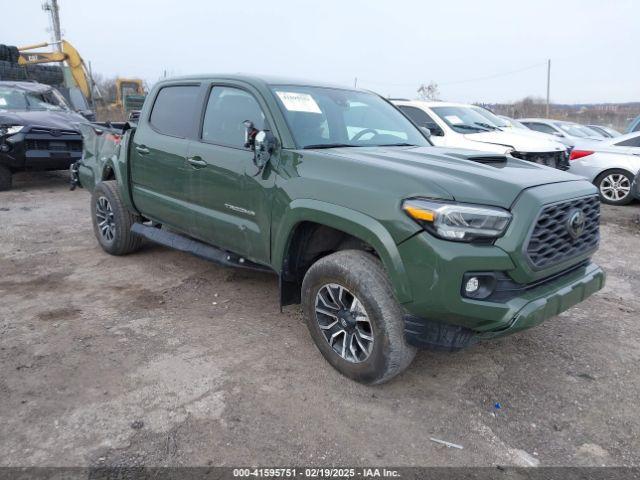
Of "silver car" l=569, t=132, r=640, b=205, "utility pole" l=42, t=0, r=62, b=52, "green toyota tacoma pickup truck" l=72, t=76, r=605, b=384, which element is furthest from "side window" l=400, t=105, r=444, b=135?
"utility pole" l=42, t=0, r=62, b=52

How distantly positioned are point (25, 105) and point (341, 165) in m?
8.80

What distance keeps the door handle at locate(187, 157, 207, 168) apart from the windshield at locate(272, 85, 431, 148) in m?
0.78

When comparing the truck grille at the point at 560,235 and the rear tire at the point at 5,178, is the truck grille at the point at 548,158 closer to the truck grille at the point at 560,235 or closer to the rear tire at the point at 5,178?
the truck grille at the point at 560,235

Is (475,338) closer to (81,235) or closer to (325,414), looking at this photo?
(325,414)

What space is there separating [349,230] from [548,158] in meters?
6.47

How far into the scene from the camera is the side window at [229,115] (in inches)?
140

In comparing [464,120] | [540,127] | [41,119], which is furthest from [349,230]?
[540,127]

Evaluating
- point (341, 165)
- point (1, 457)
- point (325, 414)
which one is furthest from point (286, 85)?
point (1, 457)

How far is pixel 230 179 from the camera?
3539 millimetres

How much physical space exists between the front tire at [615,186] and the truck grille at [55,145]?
9209 mm

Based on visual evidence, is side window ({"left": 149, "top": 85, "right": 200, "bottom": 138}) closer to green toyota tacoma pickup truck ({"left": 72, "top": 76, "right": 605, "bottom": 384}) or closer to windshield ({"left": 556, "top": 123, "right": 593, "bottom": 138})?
green toyota tacoma pickup truck ({"left": 72, "top": 76, "right": 605, "bottom": 384})

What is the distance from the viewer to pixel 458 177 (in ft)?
8.77

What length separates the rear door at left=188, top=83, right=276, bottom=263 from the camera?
3.37 m

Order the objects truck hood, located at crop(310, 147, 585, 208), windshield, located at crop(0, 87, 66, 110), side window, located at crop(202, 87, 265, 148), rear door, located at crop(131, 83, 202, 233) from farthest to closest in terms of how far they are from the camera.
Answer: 1. windshield, located at crop(0, 87, 66, 110)
2. rear door, located at crop(131, 83, 202, 233)
3. side window, located at crop(202, 87, 265, 148)
4. truck hood, located at crop(310, 147, 585, 208)
